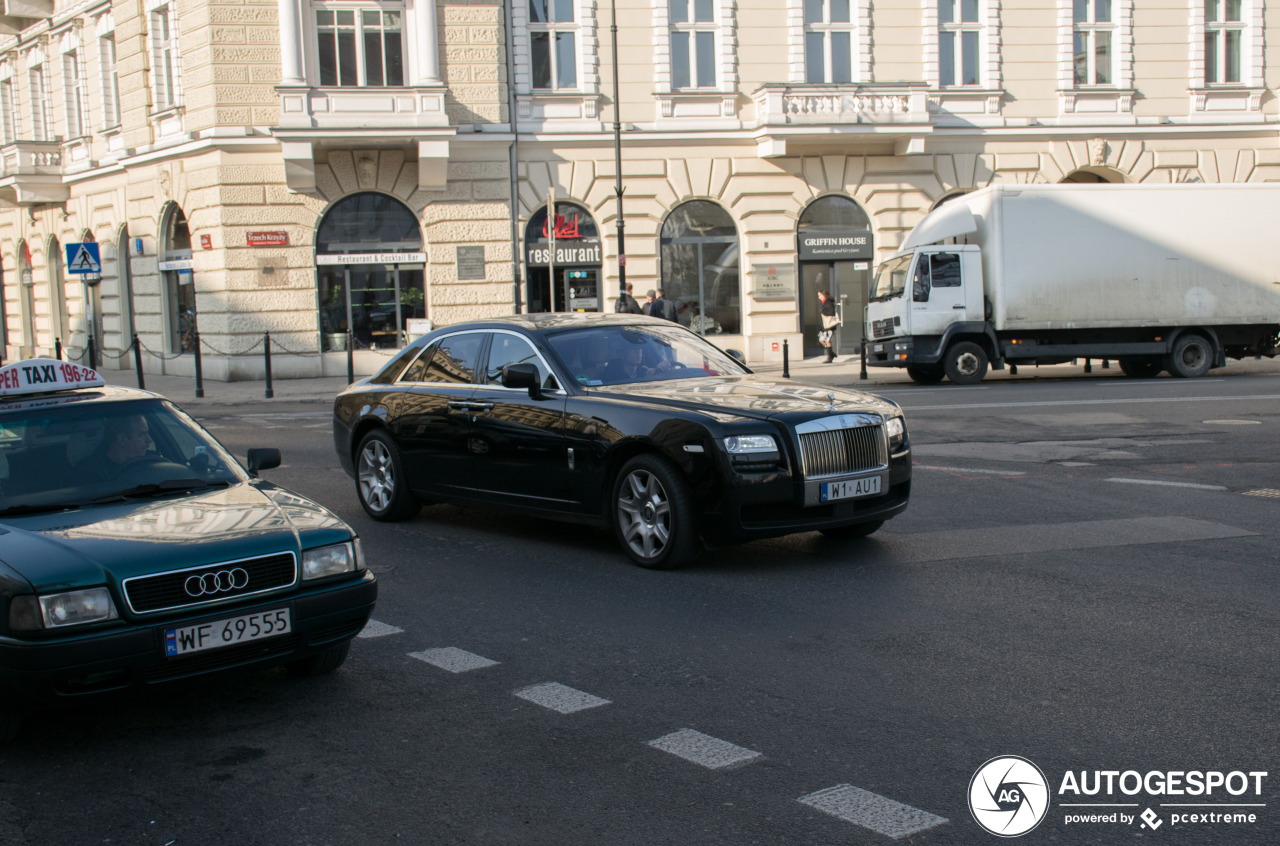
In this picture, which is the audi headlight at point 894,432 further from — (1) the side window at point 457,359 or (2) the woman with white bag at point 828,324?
(2) the woman with white bag at point 828,324

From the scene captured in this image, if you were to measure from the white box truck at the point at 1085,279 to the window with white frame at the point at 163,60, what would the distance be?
16207 mm

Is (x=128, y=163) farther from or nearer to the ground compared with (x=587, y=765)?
farther from the ground

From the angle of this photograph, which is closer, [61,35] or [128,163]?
[128,163]

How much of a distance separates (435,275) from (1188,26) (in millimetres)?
18636

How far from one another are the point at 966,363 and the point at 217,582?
18869mm

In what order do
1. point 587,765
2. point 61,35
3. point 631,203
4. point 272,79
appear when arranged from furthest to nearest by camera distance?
point 61,35 → point 631,203 → point 272,79 → point 587,765

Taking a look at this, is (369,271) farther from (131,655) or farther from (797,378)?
(131,655)

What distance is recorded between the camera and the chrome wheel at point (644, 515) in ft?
23.8

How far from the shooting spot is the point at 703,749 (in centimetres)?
436

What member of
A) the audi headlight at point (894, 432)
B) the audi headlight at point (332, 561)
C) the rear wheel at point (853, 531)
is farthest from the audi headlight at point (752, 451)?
the audi headlight at point (332, 561)

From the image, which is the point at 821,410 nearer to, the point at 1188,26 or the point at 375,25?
the point at 375,25

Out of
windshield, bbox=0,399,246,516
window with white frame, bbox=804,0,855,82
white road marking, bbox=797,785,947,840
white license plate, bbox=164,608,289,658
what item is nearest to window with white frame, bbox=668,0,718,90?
window with white frame, bbox=804,0,855,82

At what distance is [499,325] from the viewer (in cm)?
870

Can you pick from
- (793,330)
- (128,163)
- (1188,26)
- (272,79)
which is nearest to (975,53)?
(1188,26)
